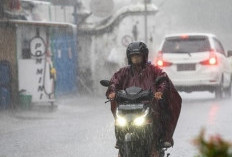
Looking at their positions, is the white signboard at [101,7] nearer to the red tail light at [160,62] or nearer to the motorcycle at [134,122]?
the red tail light at [160,62]

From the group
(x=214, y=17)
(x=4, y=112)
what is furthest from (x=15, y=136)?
(x=214, y=17)

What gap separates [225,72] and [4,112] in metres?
6.63

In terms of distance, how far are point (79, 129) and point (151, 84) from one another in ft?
23.6

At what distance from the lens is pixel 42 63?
19.7m

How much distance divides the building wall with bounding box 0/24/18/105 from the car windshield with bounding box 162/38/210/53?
4.04 metres

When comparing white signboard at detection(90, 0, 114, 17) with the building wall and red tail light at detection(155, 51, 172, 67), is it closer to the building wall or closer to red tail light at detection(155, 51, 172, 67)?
the building wall

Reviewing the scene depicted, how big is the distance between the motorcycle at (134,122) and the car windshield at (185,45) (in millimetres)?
12727

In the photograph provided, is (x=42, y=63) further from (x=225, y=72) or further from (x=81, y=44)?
(x=81, y=44)

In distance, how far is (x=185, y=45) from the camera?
18.9 m

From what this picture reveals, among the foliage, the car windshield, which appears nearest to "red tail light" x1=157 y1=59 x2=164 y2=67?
the car windshield

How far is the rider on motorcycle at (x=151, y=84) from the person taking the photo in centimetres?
631

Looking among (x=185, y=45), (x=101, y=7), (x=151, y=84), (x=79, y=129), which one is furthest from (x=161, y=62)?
(x=151, y=84)

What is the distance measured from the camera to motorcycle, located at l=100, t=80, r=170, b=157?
580 centimetres

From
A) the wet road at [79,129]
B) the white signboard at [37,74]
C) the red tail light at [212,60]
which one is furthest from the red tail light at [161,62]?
the white signboard at [37,74]
